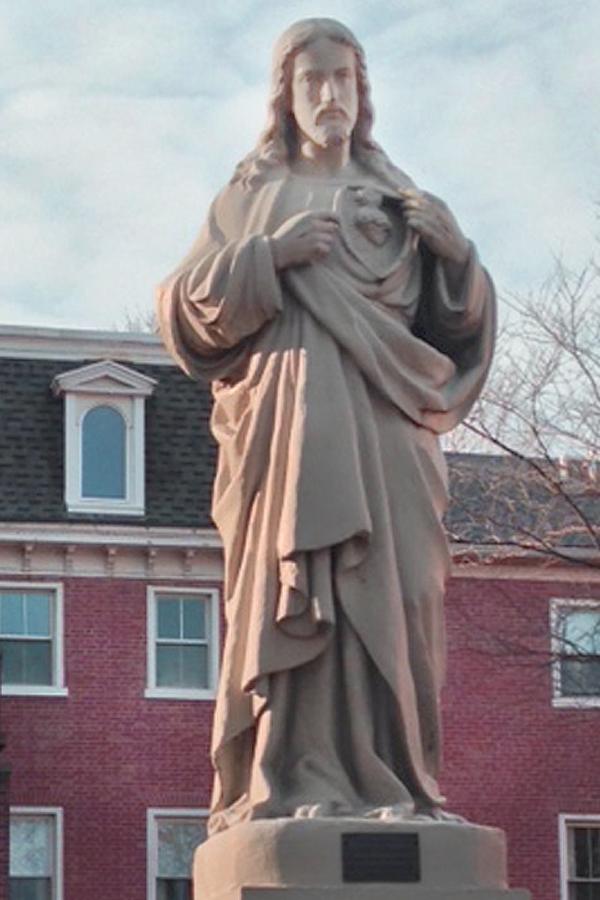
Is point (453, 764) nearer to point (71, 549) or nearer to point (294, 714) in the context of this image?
point (71, 549)

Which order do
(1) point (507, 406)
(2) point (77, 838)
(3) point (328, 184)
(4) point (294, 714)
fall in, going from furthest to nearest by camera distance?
(2) point (77, 838)
(1) point (507, 406)
(3) point (328, 184)
(4) point (294, 714)

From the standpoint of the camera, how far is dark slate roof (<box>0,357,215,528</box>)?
129 feet

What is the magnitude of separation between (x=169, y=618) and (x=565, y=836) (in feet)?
20.1

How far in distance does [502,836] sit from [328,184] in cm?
240

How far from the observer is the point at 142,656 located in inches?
1544

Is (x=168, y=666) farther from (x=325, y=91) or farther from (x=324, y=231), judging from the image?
(x=324, y=231)

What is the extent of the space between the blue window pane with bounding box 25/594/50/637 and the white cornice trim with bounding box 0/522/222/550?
0.78 meters

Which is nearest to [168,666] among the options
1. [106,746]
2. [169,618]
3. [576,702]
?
[169,618]

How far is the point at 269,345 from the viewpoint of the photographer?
10.3 m

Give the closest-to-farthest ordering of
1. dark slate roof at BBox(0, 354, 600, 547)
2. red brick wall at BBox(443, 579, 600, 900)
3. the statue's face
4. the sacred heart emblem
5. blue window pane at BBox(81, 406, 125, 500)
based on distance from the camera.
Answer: the sacred heart emblem, the statue's face, dark slate roof at BBox(0, 354, 600, 547), blue window pane at BBox(81, 406, 125, 500), red brick wall at BBox(443, 579, 600, 900)

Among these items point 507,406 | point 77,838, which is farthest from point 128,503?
point 507,406

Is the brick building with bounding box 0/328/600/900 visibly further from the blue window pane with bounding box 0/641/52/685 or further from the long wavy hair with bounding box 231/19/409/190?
the long wavy hair with bounding box 231/19/409/190

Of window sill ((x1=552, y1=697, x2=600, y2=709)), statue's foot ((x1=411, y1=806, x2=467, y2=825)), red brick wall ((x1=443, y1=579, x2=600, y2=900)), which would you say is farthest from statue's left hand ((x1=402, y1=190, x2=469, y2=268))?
window sill ((x1=552, y1=697, x2=600, y2=709))

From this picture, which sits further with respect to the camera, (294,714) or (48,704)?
(48,704)
